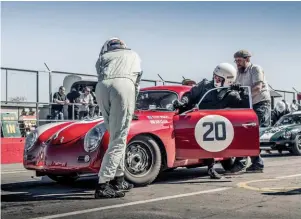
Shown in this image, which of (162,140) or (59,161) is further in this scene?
(162,140)

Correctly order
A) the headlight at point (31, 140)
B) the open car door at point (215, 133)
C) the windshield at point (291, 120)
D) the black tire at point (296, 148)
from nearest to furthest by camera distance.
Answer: the headlight at point (31, 140), the open car door at point (215, 133), the black tire at point (296, 148), the windshield at point (291, 120)

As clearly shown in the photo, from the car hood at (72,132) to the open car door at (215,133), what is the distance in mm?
1228

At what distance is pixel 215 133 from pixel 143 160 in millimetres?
1198

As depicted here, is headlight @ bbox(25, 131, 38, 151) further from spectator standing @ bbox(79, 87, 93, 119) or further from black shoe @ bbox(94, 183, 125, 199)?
spectator standing @ bbox(79, 87, 93, 119)

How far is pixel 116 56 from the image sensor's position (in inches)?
233

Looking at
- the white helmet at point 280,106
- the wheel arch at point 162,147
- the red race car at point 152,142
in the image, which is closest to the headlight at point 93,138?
the red race car at point 152,142

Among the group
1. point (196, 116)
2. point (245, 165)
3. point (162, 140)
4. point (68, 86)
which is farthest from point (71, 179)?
point (68, 86)

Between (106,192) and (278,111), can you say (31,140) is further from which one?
(278,111)

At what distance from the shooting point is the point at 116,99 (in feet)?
18.9

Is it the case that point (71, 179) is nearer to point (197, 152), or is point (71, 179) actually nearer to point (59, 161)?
point (59, 161)

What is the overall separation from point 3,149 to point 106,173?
762cm

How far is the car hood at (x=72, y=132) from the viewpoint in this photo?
21.0ft

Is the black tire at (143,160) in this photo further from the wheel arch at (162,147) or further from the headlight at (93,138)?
the headlight at (93,138)

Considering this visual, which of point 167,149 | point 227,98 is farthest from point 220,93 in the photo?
point 167,149
